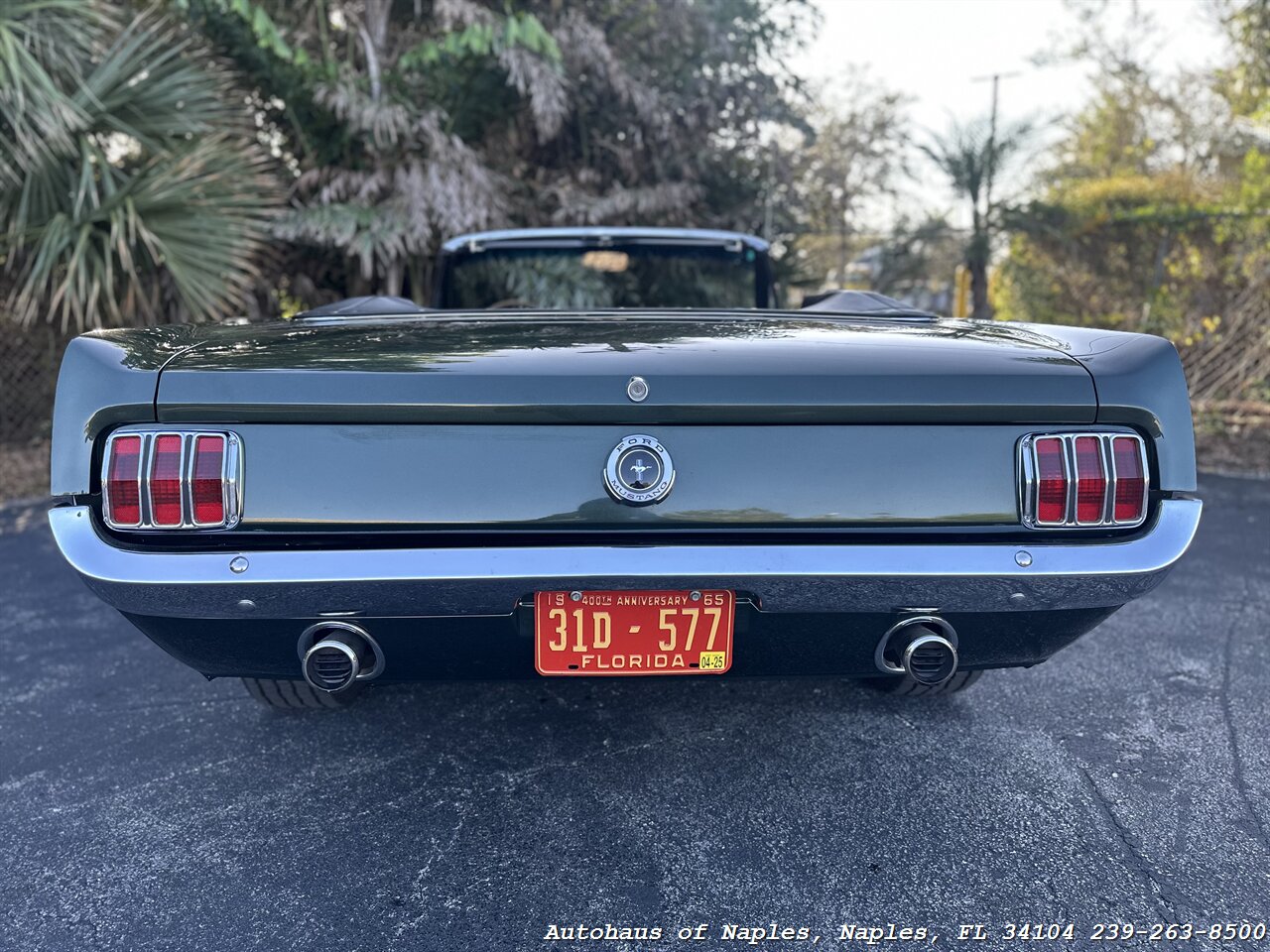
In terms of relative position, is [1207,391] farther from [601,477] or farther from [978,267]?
[601,477]

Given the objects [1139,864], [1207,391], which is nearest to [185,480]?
[1139,864]

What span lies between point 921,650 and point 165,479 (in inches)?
58.7

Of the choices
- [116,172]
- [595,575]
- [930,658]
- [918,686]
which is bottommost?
[918,686]

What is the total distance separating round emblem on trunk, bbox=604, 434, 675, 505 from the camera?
160 cm

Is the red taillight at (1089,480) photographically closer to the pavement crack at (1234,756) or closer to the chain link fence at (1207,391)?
the pavement crack at (1234,756)

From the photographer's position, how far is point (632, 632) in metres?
1.62

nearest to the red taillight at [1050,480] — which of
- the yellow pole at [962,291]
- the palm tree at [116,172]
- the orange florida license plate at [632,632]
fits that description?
the orange florida license plate at [632,632]

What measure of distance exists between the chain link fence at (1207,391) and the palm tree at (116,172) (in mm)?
774

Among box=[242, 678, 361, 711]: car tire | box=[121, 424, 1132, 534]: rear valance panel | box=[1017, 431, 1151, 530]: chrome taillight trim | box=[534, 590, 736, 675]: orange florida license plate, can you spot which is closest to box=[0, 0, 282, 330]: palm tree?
box=[242, 678, 361, 711]: car tire

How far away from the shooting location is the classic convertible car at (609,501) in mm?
1573

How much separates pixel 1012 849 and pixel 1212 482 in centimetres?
512

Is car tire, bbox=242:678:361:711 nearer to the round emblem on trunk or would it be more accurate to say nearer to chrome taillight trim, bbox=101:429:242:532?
chrome taillight trim, bbox=101:429:242:532

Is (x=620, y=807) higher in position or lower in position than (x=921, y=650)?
lower

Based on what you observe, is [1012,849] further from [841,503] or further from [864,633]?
[841,503]
